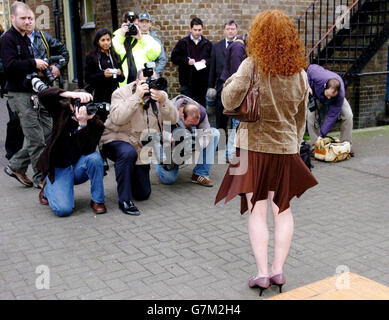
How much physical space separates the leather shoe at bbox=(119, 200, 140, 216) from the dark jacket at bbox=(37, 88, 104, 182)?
2.17 ft

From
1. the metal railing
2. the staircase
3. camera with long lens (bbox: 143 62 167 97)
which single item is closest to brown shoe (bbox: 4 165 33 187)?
camera with long lens (bbox: 143 62 167 97)

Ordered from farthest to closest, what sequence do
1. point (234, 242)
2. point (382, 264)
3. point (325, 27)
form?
point (325, 27) → point (234, 242) → point (382, 264)

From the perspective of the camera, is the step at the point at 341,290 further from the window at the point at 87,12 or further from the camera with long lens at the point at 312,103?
the window at the point at 87,12

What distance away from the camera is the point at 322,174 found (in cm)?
711

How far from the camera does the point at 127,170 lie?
557 centimetres

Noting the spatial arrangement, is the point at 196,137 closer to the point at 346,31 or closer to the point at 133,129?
the point at 133,129

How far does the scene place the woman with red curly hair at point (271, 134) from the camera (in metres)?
3.46

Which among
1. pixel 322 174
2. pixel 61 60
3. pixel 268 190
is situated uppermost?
pixel 61 60

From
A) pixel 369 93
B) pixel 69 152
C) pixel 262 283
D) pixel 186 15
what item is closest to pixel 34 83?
pixel 69 152

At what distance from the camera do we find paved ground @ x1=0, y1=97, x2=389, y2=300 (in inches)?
154

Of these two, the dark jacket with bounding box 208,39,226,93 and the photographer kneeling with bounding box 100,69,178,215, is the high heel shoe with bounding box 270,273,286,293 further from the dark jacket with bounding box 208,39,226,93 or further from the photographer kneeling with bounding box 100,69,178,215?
the dark jacket with bounding box 208,39,226,93

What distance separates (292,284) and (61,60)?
165 inches

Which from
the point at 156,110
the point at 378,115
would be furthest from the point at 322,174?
the point at 378,115
